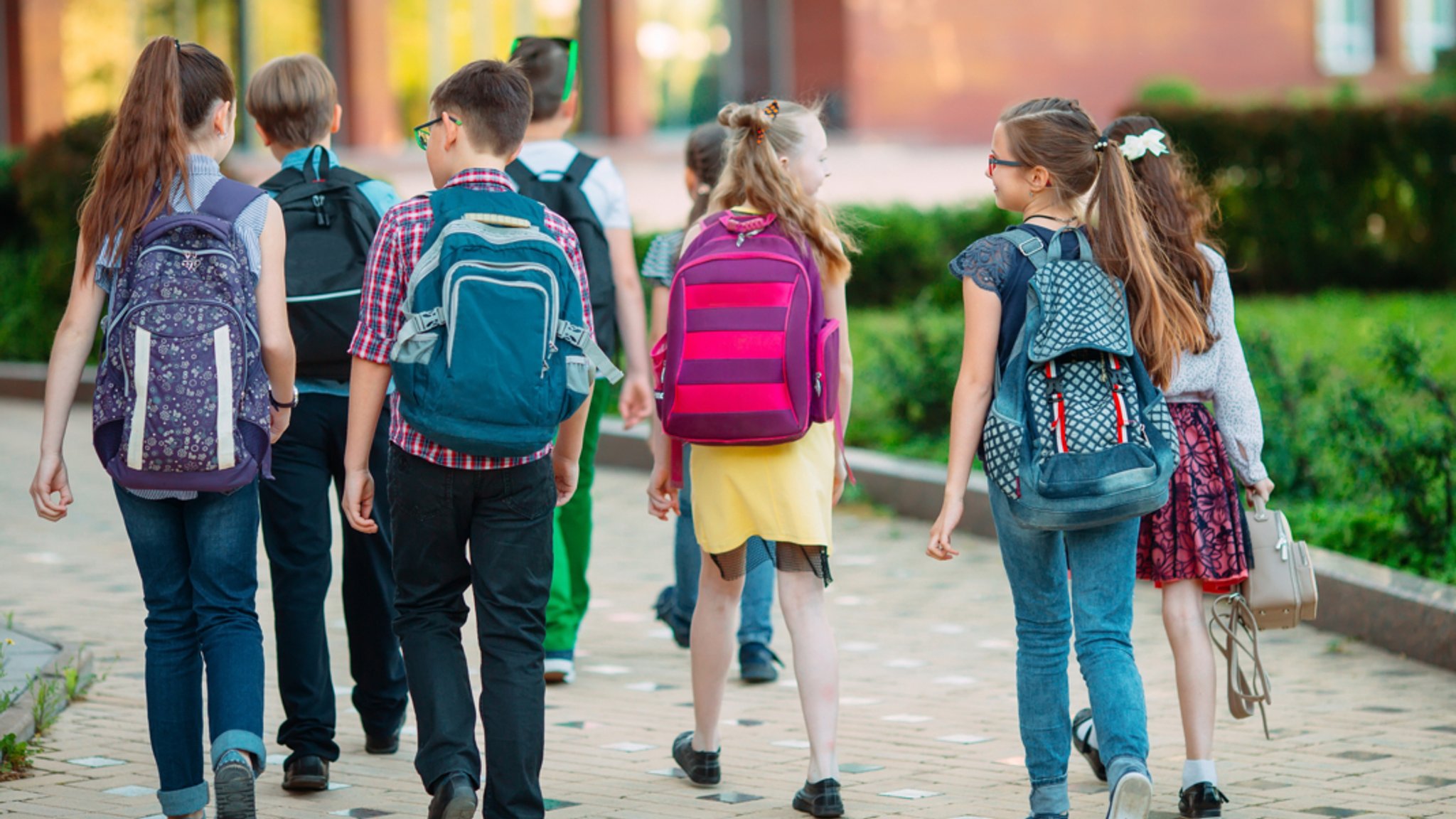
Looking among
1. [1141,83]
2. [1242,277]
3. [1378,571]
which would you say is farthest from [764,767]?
[1141,83]

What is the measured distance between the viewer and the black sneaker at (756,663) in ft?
19.1

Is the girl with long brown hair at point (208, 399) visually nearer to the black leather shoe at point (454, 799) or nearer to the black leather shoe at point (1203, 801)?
the black leather shoe at point (454, 799)

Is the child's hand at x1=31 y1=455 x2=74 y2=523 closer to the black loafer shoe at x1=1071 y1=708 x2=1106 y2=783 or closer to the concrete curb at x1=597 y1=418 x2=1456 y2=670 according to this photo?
the black loafer shoe at x1=1071 y1=708 x2=1106 y2=783

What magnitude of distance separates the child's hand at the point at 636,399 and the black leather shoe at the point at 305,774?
1669 mm

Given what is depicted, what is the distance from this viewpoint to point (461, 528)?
3.88 meters

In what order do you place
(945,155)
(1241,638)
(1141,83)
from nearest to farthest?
1. (1241,638)
2. (945,155)
3. (1141,83)

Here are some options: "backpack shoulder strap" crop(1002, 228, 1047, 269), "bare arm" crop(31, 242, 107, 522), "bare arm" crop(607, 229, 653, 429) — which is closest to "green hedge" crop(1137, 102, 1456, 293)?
"bare arm" crop(607, 229, 653, 429)

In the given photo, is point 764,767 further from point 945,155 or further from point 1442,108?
point 945,155

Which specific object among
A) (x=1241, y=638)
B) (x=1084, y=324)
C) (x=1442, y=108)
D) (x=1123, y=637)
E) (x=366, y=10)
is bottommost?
(x=1241, y=638)

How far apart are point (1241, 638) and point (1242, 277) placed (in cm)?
1099

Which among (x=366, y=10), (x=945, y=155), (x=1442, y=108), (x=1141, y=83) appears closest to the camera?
(x=1442, y=108)

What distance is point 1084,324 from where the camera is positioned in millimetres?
3783

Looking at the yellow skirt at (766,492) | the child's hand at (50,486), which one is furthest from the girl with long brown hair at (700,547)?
the child's hand at (50,486)

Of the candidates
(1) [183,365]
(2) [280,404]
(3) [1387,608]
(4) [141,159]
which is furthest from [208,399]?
(3) [1387,608]
